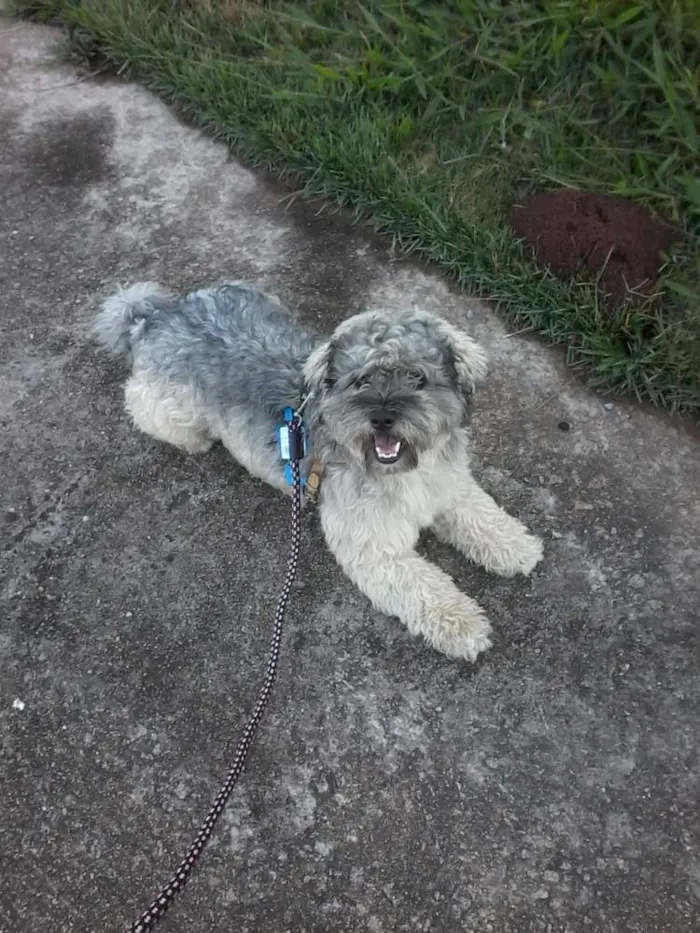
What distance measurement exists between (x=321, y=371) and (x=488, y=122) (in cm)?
287

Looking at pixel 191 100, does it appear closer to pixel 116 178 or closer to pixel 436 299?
pixel 116 178

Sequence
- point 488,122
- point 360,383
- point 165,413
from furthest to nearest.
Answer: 1. point 488,122
2. point 165,413
3. point 360,383

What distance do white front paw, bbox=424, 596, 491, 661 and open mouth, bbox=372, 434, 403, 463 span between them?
90 cm

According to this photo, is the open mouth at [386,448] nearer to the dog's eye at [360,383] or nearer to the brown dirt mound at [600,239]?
the dog's eye at [360,383]

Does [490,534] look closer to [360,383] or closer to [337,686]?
[337,686]

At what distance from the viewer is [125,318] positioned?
4.19 m

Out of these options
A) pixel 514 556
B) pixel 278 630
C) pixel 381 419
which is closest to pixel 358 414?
pixel 381 419

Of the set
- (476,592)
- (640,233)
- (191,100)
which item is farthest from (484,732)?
(191,100)

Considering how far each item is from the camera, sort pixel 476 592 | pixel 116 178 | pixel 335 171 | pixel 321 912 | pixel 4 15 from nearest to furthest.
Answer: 1. pixel 321 912
2. pixel 476 592
3. pixel 335 171
4. pixel 116 178
5. pixel 4 15

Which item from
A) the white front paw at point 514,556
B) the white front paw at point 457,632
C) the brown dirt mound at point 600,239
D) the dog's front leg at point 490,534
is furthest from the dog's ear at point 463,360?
the brown dirt mound at point 600,239

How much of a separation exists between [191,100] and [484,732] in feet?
17.9

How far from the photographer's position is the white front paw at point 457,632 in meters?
3.47

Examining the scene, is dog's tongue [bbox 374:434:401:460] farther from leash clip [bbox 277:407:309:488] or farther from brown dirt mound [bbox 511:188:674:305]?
brown dirt mound [bbox 511:188:674:305]

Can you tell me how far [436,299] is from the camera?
16.2 feet
